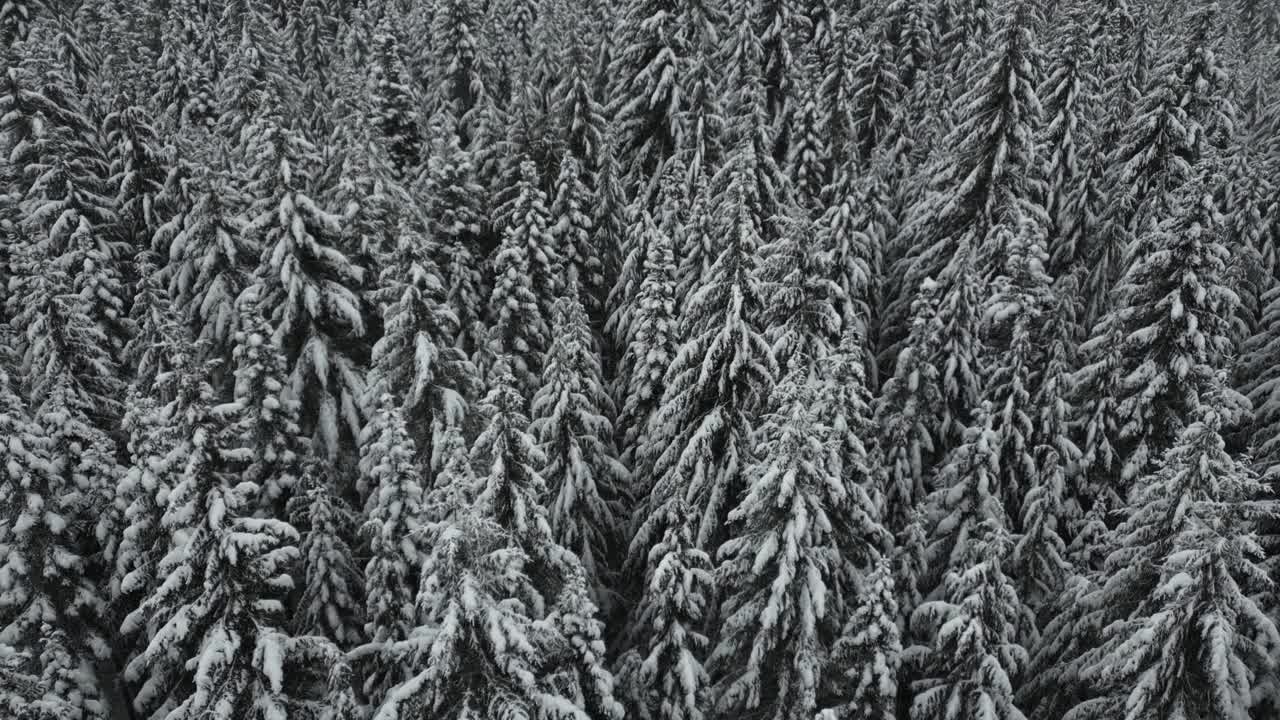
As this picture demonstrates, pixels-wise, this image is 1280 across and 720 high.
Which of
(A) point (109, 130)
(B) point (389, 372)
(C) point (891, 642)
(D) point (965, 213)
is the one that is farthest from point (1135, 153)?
(A) point (109, 130)

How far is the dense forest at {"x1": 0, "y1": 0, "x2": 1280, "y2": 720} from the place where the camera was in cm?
1233

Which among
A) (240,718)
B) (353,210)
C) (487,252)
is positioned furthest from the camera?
(487,252)

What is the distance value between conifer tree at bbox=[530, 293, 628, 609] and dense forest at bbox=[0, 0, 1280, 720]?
0.15 m

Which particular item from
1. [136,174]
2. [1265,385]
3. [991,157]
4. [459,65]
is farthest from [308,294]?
[1265,385]

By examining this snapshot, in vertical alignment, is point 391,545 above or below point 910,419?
below

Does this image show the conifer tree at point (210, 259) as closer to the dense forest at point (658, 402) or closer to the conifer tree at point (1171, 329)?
the dense forest at point (658, 402)

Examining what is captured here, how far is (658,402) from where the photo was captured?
19.6m

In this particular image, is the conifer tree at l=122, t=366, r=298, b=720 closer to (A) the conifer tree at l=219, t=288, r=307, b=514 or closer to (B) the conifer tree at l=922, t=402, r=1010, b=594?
(A) the conifer tree at l=219, t=288, r=307, b=514

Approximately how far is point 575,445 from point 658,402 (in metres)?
2.90

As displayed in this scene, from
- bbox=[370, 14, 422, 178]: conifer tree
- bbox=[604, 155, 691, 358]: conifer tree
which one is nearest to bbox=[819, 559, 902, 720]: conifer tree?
bbox=[604, 155, 691, 358]: conifer tree

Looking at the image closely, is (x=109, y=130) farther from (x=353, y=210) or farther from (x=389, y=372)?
(x=389, y=372)

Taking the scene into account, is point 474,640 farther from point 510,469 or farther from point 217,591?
point 217,591

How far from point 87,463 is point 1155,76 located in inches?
1280

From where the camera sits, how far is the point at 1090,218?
2611 centimetres
